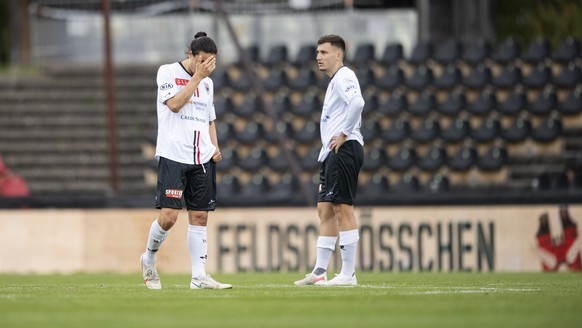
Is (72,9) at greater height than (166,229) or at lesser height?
greater

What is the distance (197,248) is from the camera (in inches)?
448

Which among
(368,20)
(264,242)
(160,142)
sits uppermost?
(368,20)

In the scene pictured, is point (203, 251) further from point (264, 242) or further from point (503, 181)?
point (503, 181)

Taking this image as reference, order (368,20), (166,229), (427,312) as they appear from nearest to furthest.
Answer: (427,312), (166,229), (368,20)

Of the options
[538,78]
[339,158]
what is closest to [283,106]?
[538,78]

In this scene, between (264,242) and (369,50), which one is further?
(369,50)

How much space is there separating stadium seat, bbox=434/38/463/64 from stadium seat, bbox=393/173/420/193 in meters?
3.32

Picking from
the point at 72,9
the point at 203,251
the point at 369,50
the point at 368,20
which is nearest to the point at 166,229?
the point at 203,251

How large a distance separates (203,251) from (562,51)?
13798 mm

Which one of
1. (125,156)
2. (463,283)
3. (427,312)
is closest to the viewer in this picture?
(427,312)

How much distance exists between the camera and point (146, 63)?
28.3 metres

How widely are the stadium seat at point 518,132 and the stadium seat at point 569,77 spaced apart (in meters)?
1.10

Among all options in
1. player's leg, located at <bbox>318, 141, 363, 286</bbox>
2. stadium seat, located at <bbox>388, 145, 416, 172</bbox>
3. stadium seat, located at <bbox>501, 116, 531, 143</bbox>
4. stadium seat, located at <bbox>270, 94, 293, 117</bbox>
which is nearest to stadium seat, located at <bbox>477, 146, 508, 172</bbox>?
stadium seat, located at <bbox>501, 116, 531, 143</bbox>

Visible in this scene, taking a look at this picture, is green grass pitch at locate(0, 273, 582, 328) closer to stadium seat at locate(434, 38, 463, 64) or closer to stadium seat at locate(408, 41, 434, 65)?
stadium seat at locate(434, 38, 463, 64)
